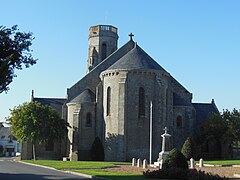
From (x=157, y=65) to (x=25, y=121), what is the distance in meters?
17.1

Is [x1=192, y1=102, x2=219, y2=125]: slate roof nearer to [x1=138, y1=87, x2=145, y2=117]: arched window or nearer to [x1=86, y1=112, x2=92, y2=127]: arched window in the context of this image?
[x1=138, y1=87, x2=145, y2=117]: arched window

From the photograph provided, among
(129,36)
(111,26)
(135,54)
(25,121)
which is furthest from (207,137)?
(111,26)

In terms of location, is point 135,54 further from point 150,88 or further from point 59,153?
point 59,153

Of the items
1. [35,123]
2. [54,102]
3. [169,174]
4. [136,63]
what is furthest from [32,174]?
[54,102]

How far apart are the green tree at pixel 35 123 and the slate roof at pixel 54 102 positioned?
770 cm

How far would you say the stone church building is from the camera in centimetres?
4941

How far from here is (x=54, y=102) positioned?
60344 millimetres

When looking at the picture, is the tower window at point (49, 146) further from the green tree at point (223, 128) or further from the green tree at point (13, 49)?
the green tree at point (13, 49)

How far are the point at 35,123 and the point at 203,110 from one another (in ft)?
82.8

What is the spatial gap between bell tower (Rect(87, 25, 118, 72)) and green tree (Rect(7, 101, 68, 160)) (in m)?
20.5

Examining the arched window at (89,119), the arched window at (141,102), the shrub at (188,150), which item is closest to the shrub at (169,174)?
the arched window at (141,102)

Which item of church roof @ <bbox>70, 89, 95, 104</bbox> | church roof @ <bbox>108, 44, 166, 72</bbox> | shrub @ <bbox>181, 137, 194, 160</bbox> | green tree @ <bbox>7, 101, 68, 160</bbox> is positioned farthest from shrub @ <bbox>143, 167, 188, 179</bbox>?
church roof @ <bbox>70, 89, 95, 104</bbox>

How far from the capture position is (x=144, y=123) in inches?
1955

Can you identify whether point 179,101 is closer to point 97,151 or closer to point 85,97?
point 85,97
